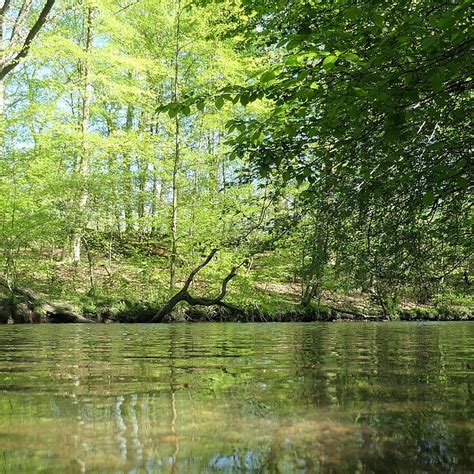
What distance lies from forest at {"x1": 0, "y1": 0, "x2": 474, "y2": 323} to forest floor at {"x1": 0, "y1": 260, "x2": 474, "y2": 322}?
0.25 feet

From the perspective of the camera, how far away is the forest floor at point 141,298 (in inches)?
656

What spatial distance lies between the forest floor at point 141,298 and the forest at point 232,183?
0.08 m

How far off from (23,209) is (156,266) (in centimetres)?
543

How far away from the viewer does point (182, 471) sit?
4.22ft

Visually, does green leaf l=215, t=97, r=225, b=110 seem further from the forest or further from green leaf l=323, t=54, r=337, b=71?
green leaf l=323, t=54, r=337, b=71

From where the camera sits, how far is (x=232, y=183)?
615 centimetres

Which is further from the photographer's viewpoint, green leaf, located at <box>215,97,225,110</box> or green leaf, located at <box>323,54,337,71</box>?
green leaf, located at <box>215,97,225,110</box>

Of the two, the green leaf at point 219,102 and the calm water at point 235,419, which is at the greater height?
the green leaf at point 219,102

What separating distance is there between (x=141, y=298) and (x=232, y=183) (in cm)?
1270

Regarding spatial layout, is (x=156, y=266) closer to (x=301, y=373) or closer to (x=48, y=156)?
(x=48, y=156)

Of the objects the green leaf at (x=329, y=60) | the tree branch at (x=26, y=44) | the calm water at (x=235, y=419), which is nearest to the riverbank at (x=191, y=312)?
the tree branch at (x=26, y=44)

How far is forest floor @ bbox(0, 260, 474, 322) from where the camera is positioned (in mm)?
16672

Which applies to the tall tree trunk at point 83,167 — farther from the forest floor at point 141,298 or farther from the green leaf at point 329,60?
the green leaf at point 329,60

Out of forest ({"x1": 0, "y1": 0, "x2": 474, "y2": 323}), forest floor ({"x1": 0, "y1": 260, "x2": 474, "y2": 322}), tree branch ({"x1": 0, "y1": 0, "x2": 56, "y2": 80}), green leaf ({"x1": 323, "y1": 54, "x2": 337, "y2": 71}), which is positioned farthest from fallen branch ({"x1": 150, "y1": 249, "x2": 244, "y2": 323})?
green leaf ({"x1": 323, "y1": 54, "x2": 337, "y2": 71})
